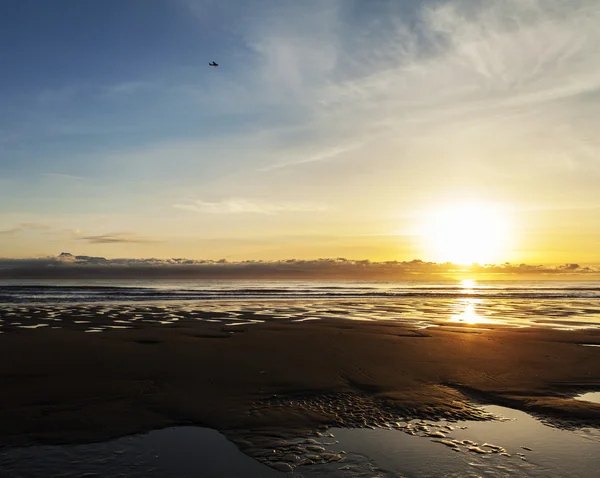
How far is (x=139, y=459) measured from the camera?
594 cm

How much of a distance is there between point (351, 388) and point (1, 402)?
6.90 metres

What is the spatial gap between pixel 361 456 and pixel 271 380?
4.45 m

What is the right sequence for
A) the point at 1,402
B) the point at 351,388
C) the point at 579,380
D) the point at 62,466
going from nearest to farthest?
the point at 62,466
the point at 1,402
the point at 351,388
the point at 579,380

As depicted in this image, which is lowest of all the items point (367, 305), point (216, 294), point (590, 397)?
point (216, 294)

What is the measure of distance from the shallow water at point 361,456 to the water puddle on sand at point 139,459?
12mm

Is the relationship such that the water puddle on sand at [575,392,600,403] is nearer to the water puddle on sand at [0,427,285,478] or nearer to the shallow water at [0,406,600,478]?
the shallow water at [0,406,600,478]

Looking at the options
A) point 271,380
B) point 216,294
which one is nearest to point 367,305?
point 216,294

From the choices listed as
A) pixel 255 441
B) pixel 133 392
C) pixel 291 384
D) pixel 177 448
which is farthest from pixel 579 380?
pixel 133 392

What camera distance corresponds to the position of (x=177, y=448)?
251 inches

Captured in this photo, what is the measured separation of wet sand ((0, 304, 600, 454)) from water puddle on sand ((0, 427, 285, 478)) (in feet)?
1.21

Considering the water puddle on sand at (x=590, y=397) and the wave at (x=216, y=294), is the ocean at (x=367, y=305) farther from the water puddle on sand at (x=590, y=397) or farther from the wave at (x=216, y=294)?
the water puddle on sand at (x=590, y=397)

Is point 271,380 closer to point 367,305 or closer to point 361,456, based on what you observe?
point 361,456

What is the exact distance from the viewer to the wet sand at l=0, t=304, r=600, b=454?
752 cm

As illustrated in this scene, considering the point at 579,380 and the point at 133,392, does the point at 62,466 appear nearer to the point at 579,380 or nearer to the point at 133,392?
the point at 133,392
